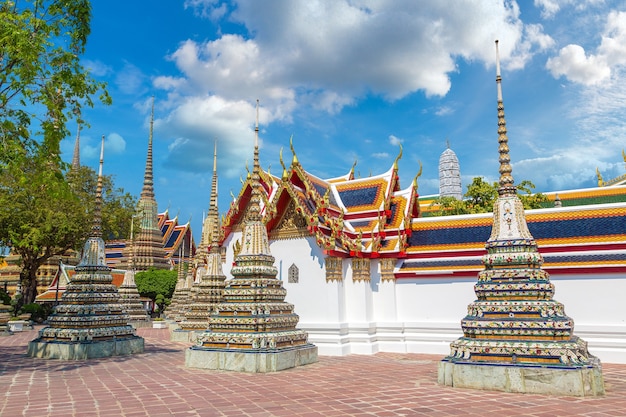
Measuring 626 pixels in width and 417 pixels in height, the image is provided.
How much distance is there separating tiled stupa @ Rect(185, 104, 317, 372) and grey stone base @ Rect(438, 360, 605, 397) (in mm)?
3840

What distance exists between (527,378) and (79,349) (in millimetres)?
10872

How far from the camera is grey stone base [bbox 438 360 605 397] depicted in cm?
762

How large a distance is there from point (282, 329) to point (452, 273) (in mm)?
6065

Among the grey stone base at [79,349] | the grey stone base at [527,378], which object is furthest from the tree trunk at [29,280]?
the grey stone base at [527,378]

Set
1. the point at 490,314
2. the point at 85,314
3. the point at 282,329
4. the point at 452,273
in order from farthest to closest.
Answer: the point at 452,273
the point at 85,314
the point at 282,329
the point at 490,314

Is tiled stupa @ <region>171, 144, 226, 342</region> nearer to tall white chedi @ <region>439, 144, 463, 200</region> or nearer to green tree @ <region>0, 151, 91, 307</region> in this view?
green tree @ <region>0, 151, 91, 307</region>

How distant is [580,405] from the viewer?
22.7 feet

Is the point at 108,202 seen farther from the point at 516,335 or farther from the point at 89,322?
the point at 516,335

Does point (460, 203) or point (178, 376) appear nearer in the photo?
point (178, 376)

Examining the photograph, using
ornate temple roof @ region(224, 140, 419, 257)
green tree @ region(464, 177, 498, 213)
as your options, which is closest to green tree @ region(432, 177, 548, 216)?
green tree @ region(464, 177, 498, 213)

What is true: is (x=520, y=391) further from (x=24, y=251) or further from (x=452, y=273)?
(x=24, y=251)

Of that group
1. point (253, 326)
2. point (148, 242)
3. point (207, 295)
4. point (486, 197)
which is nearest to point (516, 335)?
point (253, 326)

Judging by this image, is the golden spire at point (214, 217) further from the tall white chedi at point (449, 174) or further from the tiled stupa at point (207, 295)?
the tall white chedi at point (449, 174)

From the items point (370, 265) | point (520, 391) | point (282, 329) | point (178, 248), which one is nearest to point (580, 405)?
point (520, 391)
